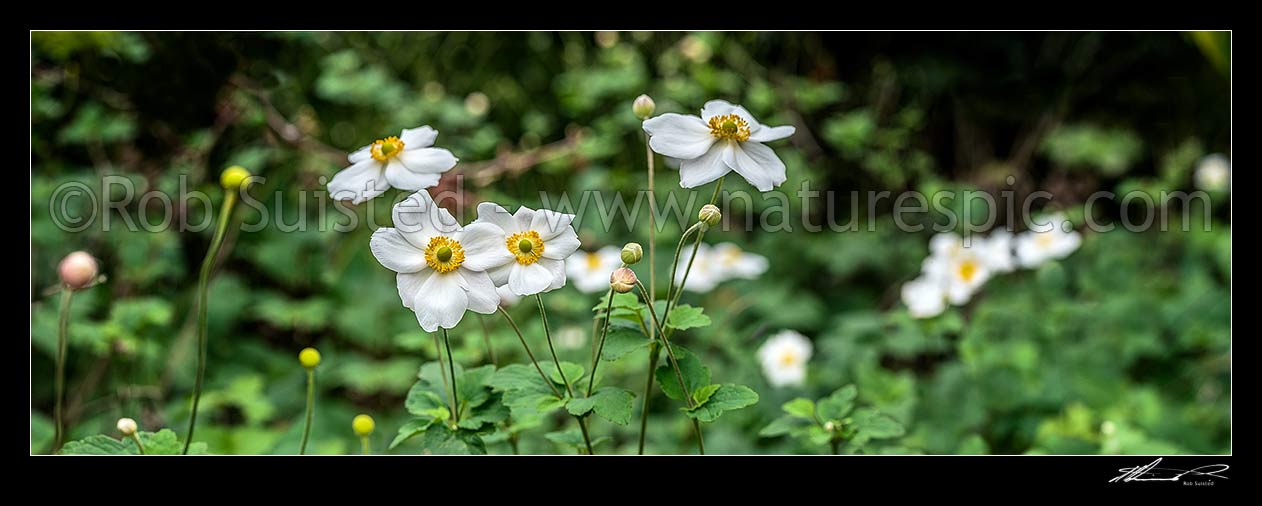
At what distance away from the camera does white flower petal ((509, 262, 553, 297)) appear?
67cm

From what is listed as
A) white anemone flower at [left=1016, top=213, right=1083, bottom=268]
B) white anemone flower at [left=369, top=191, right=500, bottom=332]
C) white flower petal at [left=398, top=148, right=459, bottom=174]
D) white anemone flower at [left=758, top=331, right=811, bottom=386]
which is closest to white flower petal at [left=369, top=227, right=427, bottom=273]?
white anemone flower at [left=369, top=191, right=500, bottom=332]

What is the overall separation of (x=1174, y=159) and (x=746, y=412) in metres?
1.63

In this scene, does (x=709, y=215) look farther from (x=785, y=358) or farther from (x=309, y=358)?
(x=785, y=358)

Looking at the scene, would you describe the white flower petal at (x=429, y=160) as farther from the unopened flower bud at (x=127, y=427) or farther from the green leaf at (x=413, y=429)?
the unopened flower bud at (x=127, y=427)

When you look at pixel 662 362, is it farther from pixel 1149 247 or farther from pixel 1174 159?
pixel 1174 159

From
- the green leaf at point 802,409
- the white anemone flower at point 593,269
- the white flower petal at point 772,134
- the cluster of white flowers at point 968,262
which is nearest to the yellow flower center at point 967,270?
the cluster of white flowers at point 968,262

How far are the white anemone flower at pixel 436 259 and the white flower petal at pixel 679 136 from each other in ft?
0.49

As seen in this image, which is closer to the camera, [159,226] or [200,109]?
[200,109]

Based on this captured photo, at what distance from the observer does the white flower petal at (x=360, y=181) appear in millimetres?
757

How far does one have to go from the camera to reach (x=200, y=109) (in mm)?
1547

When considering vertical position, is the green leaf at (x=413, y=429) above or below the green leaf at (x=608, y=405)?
below

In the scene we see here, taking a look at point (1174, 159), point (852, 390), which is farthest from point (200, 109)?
point (1174, 159)

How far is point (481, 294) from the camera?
667mm

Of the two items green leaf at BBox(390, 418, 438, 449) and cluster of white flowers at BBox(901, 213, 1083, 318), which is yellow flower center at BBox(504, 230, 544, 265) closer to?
green leaf at BBox(390, 418, 438, 449)
